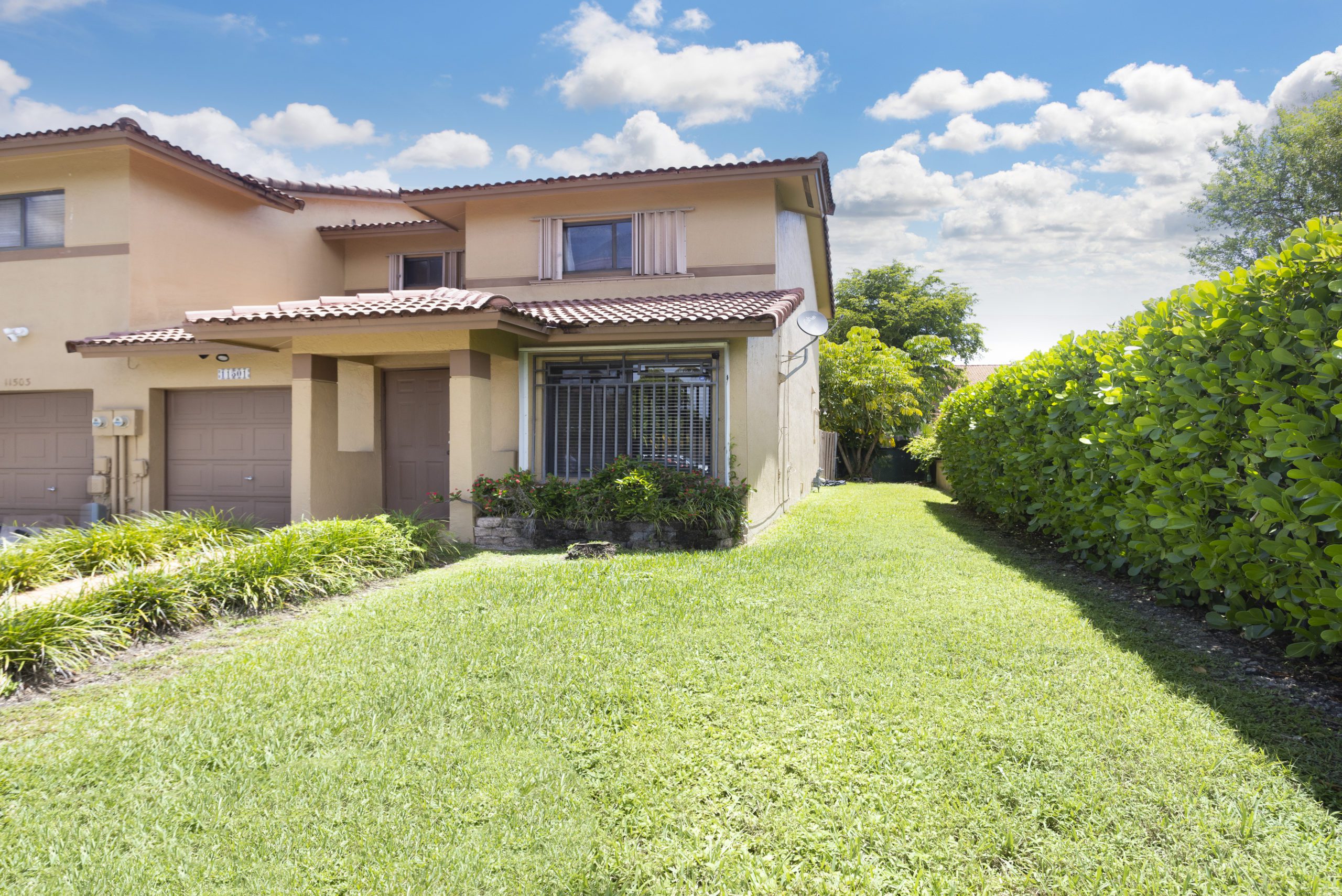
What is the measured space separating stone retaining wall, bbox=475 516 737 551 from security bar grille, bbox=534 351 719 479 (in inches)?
45.8

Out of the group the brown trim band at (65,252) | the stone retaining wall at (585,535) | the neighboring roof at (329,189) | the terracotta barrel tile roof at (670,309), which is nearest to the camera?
the stone retaining wall at (585,535)

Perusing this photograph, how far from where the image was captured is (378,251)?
14.6 meters

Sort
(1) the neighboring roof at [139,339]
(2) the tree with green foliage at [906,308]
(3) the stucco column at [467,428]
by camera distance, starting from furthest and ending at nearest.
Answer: (2) the tree with green foliage at [906,308] < (1) the neighboring roof at [139,339] < (3) the stucco column at [467,428]

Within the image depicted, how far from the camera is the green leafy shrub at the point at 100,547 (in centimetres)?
640

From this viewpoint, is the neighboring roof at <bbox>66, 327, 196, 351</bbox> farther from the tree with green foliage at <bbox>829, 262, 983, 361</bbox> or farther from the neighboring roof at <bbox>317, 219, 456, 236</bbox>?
the tree with green foliage at <bbox>829, 262, 983, 361</bbox>

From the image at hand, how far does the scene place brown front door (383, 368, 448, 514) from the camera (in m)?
11.3

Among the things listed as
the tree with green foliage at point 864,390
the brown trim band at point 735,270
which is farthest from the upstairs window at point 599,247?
the tree with green foliage at point 864,390

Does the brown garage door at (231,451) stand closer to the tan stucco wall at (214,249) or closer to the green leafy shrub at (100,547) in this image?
the tan stucco wall at (214,249)

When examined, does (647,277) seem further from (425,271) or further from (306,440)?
(306,440)

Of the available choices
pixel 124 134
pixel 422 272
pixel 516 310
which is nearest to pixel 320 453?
pixel 516 310

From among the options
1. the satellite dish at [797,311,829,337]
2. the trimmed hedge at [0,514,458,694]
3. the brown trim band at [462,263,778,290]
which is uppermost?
the brown trim band at [462,263,778,290]

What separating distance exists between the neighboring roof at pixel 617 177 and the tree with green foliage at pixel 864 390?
38.0ft

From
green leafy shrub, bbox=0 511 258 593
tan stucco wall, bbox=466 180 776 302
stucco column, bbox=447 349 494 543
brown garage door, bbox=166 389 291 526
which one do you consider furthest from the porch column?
tan stucco wall, bbox=466 180 776 302

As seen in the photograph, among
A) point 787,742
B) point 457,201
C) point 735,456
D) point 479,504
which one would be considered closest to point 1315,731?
point 787,742
